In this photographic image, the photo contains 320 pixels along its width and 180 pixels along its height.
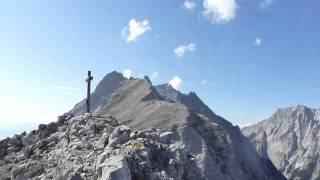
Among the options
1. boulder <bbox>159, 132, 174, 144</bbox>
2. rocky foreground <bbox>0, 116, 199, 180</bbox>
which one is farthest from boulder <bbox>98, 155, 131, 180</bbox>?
boulder <bbox>159, 132, 174, 144</bbox>

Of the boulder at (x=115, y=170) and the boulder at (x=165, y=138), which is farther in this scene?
the boulder at (x=165, y=138)

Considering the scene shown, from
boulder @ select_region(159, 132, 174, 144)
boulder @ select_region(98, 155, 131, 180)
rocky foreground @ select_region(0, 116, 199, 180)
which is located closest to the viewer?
boulder @ select_region(98, 155, 131, 180)

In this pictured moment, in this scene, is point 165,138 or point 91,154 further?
point 165,138

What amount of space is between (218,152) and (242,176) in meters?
20.5

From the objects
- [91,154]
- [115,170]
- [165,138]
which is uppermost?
[165,138]

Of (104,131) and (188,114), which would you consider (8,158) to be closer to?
(104,131)

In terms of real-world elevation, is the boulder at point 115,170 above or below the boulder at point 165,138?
below

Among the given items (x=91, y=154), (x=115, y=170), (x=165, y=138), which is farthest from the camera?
(x=165, y=138)

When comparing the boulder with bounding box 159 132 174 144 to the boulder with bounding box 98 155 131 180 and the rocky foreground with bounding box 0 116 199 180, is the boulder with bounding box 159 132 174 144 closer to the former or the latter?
the rocky foreground with bounding box 0 116 199 180

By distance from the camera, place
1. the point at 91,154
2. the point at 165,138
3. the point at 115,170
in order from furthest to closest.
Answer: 1. the point at 165,138
2. the point at 91,154
3. the point at 115,170

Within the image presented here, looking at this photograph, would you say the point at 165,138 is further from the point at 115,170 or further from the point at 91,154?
the point at 115,170

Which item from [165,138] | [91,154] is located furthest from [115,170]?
[165,138]

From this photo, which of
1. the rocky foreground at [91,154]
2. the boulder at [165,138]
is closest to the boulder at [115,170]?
the rocky foreground at [91,154]

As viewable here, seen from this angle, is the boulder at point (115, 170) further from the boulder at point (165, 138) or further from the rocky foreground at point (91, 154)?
the boulder at point (165, 138)
